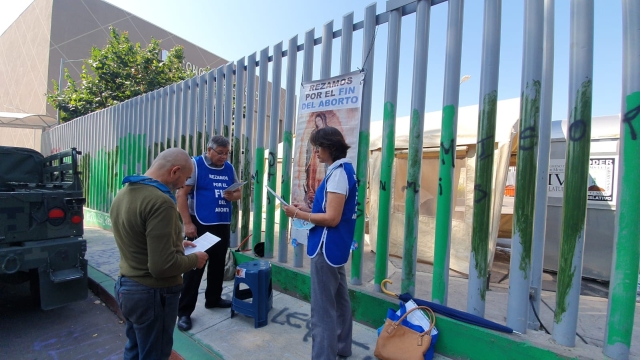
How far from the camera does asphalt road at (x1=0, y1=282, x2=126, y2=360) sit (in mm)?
2895

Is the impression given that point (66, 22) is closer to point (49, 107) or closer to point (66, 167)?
point (49, 107)

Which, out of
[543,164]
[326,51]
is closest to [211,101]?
[326,51]

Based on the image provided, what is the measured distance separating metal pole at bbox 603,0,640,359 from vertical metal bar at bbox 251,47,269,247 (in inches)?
138

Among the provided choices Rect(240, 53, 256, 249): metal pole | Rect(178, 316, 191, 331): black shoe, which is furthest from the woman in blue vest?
Rect(240, 53, 256, 249): metal pole

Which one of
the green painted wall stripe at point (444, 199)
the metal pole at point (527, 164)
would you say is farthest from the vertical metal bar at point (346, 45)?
the metal pole at point (527, 164)

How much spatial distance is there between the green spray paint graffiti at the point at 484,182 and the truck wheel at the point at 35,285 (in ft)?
13.7

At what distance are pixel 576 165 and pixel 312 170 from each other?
2.35 metres

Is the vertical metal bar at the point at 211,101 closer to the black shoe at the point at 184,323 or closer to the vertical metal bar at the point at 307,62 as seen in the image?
the vertical metal bar at the point at 307,62

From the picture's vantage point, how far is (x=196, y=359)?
2.65 meters

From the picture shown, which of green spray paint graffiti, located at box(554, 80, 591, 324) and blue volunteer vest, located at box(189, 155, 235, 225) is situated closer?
green spray paint graffiti, located at box(554, 80, 591, 324)

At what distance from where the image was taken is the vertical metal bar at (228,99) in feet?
16.0

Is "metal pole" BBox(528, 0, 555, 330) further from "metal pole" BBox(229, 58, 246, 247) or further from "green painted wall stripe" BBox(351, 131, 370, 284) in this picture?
"metal pole" BBox(229, 58, 246, 247)

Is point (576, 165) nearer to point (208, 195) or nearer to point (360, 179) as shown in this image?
point (360, 179)

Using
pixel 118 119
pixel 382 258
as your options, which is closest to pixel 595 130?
pixel 382 258
